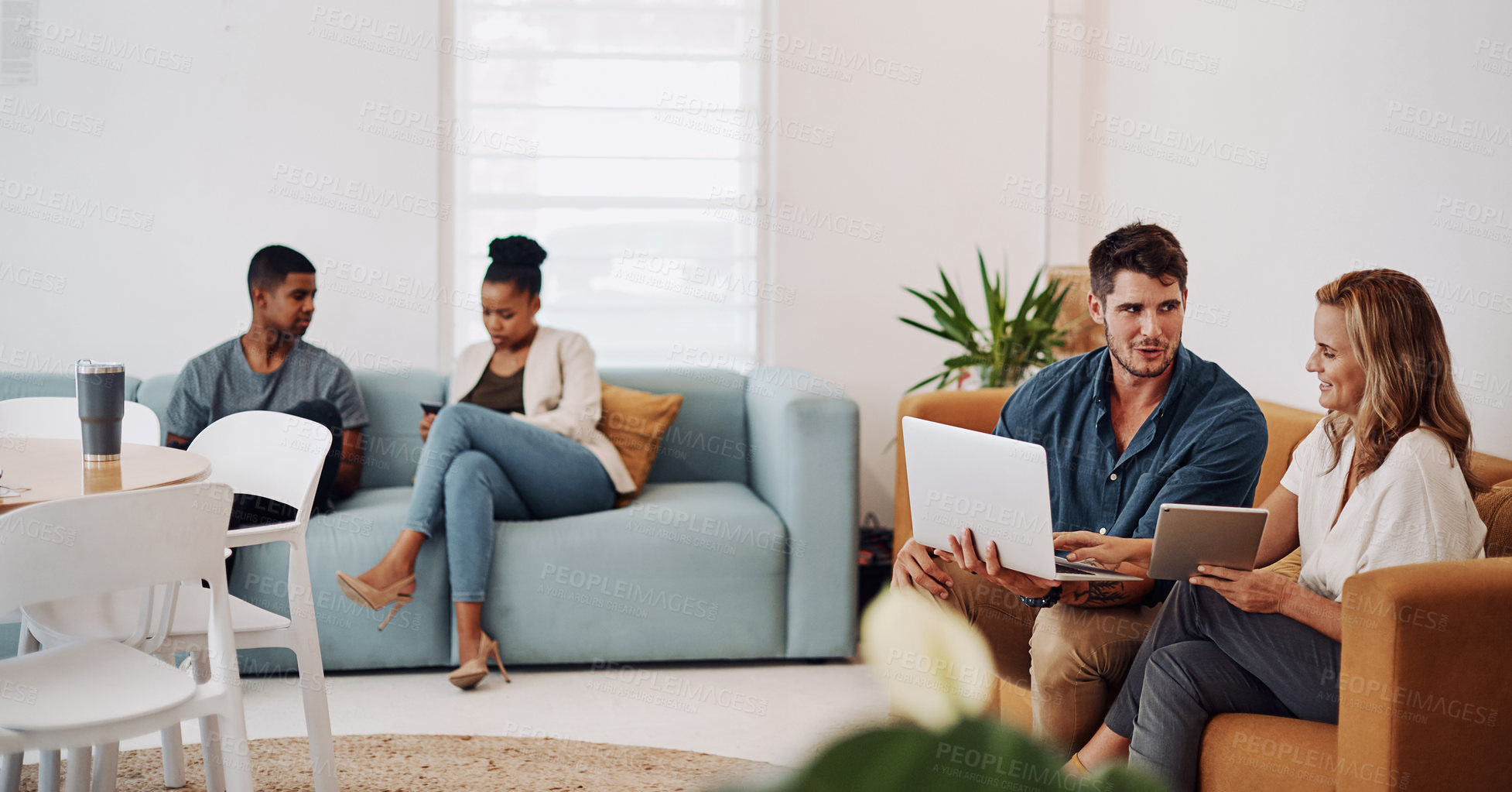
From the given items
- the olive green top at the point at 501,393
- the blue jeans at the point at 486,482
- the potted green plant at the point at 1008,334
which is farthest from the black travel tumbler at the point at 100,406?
the potted green plant at the point at 1008,334

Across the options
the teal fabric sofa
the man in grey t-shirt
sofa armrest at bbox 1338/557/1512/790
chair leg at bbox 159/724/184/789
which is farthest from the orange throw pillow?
sofa armrest at bbox 1338/557/1512/790

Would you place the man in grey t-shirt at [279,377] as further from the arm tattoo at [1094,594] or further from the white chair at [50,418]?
the arm tattoo at [1094,594]

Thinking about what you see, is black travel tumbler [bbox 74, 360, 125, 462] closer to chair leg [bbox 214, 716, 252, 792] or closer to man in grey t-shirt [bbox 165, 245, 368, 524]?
chair leg [bbox 214, 716, 252, 792]

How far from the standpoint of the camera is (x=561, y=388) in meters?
3.29

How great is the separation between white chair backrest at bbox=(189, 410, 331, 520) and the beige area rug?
0.62m

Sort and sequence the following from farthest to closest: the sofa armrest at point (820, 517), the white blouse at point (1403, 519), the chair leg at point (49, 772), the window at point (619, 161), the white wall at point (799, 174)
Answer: the window at point (619, 161), the white wall at point (799, 174), the sofa armrest at point (820, 517), the chair leg at point (49, 772), the white blouse at point (1403, 519)

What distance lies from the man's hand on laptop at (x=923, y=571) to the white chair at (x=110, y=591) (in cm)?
112

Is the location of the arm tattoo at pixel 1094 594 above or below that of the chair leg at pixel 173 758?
above

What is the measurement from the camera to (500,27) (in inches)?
150

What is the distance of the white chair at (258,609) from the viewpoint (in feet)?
6.08

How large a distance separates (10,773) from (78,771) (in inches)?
6.5

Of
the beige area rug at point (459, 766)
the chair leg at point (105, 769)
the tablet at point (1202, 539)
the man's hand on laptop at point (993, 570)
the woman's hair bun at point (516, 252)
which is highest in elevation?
the woman's hair bun at point (516, 252)

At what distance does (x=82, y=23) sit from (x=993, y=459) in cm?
341

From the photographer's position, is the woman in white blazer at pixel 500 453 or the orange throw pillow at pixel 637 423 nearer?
the woman in white blazer at pixel 500 453
